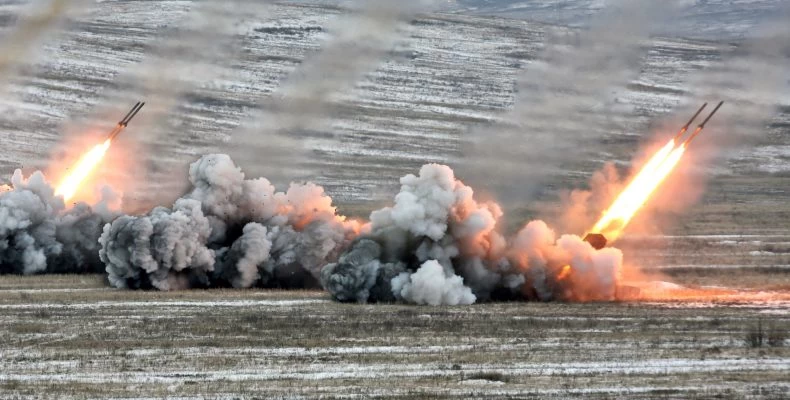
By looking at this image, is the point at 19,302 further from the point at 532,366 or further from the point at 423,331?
the point at 532,366

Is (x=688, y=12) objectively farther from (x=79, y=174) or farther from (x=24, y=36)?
(x=79, y=174)

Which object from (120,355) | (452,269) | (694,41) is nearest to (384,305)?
(452,269)

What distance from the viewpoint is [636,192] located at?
167 feet

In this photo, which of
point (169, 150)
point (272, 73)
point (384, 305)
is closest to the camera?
point (384, 305)

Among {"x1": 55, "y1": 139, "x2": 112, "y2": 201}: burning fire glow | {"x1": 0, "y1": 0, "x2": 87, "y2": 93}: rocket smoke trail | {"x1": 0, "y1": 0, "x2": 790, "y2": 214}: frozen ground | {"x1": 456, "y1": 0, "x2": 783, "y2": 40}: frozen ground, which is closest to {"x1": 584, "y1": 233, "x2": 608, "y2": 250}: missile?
{"x1": 55, "y1": 139, "x2": 112, "y2": 201}: burning fire glow

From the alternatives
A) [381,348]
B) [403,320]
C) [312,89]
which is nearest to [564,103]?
[312,89]

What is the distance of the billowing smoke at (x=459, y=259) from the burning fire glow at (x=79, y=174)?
1766 cm

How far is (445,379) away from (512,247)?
14.0 meters

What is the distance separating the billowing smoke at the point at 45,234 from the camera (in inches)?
2026

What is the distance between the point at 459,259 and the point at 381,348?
32.3 feet

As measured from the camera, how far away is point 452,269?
4369cm

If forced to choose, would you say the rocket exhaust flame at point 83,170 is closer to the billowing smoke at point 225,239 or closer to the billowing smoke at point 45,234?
the billowing smoke at point 45,234

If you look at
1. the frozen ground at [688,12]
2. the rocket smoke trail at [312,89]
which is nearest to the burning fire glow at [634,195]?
the rocket smoke trail at [312,89]

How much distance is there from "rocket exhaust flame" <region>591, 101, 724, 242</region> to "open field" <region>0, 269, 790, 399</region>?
6.60 m
